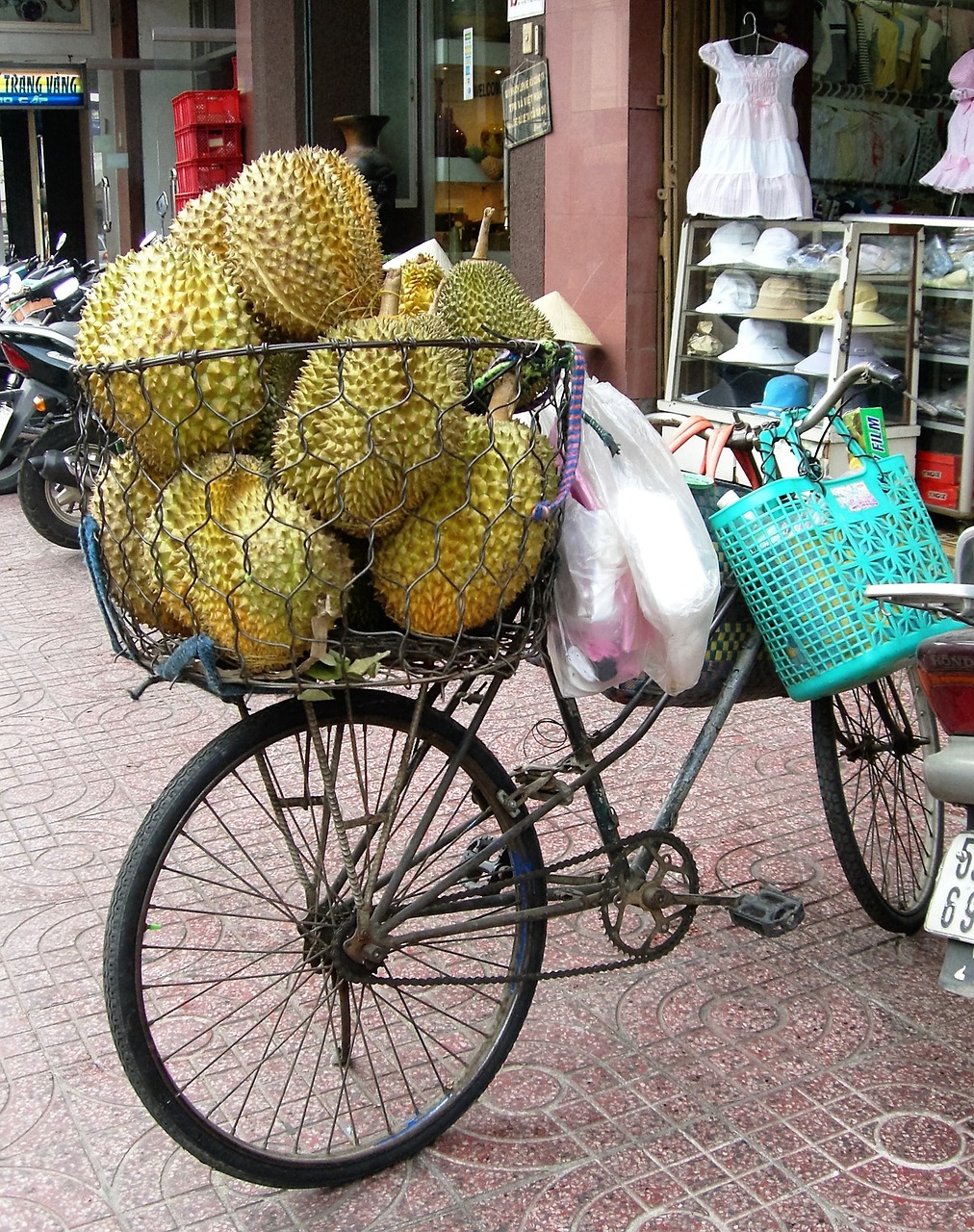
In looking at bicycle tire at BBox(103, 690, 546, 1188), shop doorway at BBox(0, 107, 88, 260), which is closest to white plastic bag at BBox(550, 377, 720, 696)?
bicycle tire at BBox(103, 690, 546, 1188)

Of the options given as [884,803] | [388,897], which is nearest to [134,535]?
[388,897]

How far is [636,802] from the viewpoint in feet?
12.7

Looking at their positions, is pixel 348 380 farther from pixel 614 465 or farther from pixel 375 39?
pixel 375 39

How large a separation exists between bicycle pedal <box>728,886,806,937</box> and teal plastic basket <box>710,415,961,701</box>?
1.51 feet

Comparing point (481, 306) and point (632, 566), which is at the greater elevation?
point (481, 306)

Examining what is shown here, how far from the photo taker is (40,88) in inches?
619

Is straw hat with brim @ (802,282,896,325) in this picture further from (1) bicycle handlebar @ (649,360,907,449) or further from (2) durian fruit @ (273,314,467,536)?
(2) durian fruit @ (273,314,467,536)

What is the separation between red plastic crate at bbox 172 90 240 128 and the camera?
999 centimetres

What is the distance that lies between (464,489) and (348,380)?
0.84 ft

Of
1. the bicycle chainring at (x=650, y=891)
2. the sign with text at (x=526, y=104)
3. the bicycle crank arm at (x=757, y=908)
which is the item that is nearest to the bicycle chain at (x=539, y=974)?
the bicycle chainring at (x=650, y=891)

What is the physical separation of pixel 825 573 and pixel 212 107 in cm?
883

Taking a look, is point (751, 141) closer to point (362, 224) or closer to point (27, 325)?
point (27, 325)

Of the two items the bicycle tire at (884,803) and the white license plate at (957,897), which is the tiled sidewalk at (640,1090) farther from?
the white license plate at (957,897)

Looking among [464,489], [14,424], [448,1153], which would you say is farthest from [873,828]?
[14,424]
